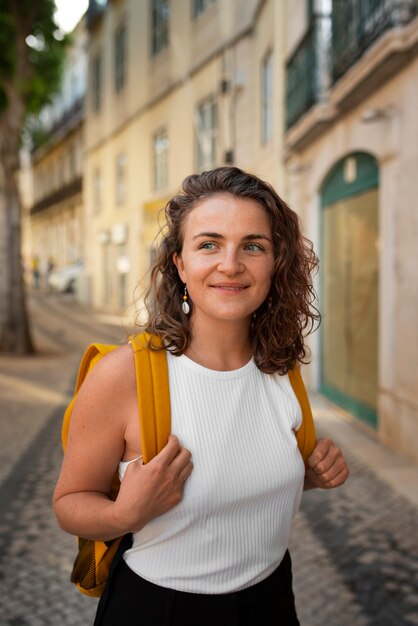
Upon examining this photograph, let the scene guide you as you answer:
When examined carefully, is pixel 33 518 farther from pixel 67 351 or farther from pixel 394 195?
pixel 67 351

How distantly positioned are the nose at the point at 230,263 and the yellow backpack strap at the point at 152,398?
23 centimetres

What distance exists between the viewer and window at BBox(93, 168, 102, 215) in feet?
88.2

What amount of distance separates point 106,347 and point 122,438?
0.73ft

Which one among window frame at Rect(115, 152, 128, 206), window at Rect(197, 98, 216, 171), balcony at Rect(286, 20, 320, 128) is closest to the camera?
balcony at Rect(286, 20, 320, 128)

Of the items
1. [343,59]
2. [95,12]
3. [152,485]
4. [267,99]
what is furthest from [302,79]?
[95,12]

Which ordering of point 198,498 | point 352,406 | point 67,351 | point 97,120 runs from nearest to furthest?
point 198,498
point 352,406
point 67,351
point 97,120

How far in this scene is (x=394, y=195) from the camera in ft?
22.2

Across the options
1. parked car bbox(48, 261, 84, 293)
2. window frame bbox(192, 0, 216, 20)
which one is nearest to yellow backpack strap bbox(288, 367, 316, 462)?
window frame bbox(192, 0, 216, 20)

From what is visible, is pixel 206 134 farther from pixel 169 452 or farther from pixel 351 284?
pixel 169 452

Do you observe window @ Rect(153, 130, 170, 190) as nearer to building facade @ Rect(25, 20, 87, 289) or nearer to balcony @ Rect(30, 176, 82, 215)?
building facade @ Rect(25, 20, 87, 289)

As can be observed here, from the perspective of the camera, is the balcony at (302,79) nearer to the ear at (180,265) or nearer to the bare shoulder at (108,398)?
the ear at (180,265)

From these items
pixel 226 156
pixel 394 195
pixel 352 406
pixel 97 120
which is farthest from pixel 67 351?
pixel 97 120

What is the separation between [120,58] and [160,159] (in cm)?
504

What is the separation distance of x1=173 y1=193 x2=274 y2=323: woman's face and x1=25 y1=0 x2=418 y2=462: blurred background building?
661mm
